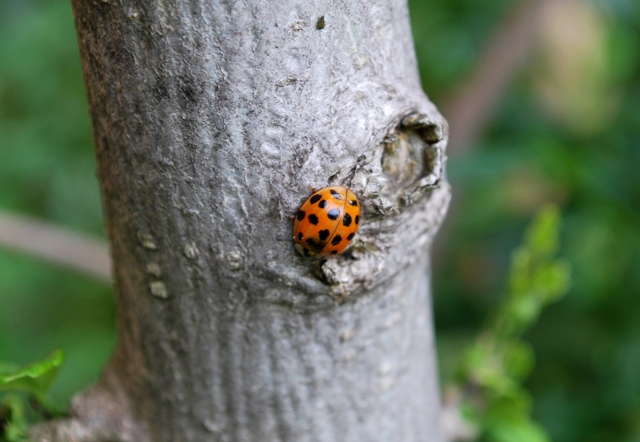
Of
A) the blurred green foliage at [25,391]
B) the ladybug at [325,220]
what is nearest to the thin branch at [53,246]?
the blurred green foliage at [25,391]

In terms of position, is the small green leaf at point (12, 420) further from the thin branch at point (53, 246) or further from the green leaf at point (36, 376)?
the thin branch at point (53, 246)

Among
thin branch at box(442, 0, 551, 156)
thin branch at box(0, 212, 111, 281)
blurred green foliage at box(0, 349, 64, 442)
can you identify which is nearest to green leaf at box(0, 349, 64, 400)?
blurred green foliage at box(0, 349, 64, 442)

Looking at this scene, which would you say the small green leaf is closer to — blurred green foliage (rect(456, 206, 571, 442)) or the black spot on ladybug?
the black spot on ladybug

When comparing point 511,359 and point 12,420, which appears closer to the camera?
point 12,420

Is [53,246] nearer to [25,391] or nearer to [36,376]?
[25,391]

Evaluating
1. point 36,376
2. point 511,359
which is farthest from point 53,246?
point 511,359

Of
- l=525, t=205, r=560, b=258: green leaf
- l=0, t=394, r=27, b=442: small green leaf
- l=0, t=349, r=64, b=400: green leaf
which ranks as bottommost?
l=0, t=394, r=27, b=442: small green leaf

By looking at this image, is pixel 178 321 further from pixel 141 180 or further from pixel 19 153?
pixel 19 153
